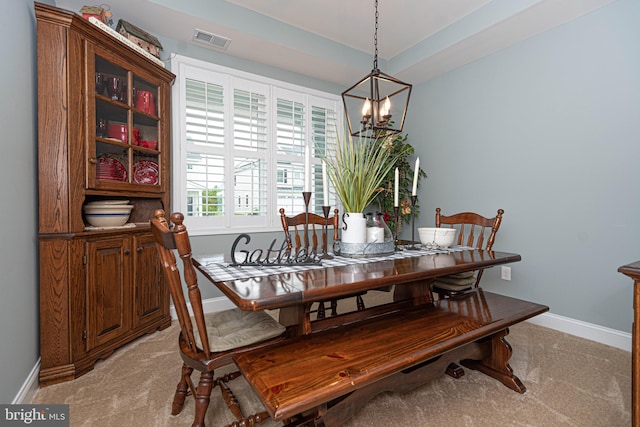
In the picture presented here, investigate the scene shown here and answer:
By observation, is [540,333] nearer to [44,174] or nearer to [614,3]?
[614,3]

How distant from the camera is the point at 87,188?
6.11 ft

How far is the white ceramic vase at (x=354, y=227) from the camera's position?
5.50 feet

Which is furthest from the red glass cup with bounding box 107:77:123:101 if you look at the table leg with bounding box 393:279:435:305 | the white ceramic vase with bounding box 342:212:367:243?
the table leg with bounding box 393:279:435:305

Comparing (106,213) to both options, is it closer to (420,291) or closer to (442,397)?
(420,291)

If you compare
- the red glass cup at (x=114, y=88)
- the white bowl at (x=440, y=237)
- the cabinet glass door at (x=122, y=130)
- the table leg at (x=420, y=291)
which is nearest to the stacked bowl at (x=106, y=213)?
the cabinet glass door at (x=122, y=130)

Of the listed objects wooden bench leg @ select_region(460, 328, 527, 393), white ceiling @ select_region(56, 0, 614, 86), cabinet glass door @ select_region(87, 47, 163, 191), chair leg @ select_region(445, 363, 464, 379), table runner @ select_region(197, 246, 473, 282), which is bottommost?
chair leg @ select_region(445, 363, 464, 379)

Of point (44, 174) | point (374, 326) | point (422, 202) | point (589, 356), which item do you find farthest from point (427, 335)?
point (422, 202)

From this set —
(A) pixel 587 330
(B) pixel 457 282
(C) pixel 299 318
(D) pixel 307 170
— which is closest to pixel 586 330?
(A) pixel 587 330

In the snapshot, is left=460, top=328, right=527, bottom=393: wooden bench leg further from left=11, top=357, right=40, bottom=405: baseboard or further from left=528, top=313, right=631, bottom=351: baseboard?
left=11, top=357, right=40, bottom=405: baseboard

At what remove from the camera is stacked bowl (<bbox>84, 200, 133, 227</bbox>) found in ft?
6.55

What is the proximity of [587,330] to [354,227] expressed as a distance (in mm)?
2183

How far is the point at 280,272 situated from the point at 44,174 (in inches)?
60.7

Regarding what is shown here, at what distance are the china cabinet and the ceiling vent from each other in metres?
0.53

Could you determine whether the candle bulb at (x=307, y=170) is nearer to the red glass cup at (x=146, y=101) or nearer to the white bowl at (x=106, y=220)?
the white bowl at (x=106, y=220)
